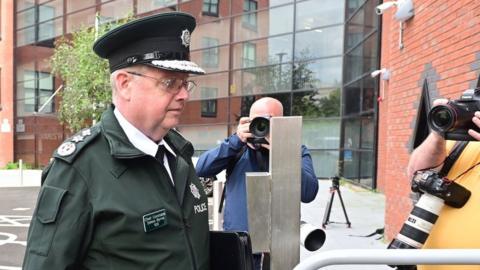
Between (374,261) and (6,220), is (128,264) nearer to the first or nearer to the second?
(374,261)

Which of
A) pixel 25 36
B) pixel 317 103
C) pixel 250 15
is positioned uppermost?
pixel 25 36

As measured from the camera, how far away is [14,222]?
9.25 meters

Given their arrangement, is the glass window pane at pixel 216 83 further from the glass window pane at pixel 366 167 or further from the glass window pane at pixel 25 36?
the glass window pane at pixel 25 36

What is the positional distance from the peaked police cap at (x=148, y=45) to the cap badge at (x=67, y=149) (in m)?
Answer: 0.31

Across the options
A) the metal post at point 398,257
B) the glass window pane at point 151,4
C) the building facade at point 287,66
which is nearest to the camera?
the metal post at point 398,257

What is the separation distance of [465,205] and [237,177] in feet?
4.35

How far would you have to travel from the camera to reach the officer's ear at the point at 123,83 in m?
1.55

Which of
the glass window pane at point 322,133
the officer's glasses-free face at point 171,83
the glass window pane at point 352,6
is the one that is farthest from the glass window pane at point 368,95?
the officer's glasses-free face at point 171,83

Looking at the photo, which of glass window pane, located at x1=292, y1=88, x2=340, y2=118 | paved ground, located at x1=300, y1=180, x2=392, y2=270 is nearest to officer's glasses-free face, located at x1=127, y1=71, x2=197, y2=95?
paved ground, located at x1=300, y1=180, x2=392, y2=270

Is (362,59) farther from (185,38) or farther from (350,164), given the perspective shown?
(185,38)

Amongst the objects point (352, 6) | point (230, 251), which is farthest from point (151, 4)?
point (230, 251)

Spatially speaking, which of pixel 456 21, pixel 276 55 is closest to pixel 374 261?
pixel 456 21

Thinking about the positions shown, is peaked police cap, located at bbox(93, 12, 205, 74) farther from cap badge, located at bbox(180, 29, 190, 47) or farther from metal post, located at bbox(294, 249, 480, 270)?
metal post, located at bbox(294, 249, 480, 270)

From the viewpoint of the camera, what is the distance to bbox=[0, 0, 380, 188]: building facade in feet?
45.3
